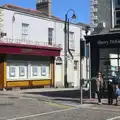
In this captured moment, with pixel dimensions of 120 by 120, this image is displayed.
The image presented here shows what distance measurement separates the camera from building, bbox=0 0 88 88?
28219 mm

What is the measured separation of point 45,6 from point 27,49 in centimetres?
747

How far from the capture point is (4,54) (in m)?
27.9

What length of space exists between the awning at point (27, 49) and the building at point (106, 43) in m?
9.09

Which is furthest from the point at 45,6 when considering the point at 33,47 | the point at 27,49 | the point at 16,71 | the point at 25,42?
the point at 16,71

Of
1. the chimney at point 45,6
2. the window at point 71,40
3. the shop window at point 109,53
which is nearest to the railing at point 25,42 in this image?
the window at point 71,40

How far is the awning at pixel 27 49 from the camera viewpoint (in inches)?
1079

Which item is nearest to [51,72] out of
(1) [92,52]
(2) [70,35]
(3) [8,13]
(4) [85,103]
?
(2) [70,35]

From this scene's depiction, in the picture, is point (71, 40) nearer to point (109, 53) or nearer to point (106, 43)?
point (109, 53)

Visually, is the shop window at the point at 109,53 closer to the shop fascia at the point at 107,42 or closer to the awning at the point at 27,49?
the shop fascia at the point at 107,42

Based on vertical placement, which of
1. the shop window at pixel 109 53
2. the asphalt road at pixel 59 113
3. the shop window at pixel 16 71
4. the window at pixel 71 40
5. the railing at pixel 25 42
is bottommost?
the asphalt road at pixel 59 113

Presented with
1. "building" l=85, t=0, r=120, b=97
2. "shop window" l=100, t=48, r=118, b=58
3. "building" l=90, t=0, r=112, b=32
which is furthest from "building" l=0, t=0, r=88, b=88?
"shop window" l=100, t=48, r=118, b=58

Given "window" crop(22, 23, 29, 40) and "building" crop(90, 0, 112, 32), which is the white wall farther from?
"building" crop(90, 0, 112, 32)

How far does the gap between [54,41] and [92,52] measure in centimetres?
1304

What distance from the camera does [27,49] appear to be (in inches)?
1155
